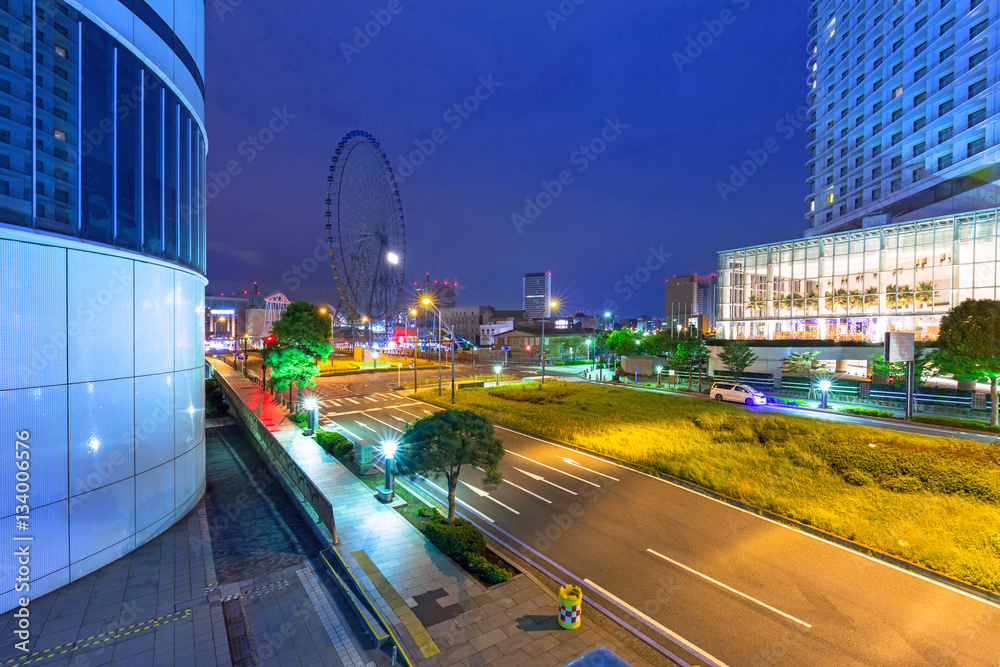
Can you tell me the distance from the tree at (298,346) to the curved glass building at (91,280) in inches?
597

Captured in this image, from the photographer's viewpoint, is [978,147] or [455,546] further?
[978,147]

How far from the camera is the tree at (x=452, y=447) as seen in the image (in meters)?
12.0

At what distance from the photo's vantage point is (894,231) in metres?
49.2

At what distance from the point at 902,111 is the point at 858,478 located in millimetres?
68742

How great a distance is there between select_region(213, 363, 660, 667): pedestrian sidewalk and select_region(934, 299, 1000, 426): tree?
28990 millimetres

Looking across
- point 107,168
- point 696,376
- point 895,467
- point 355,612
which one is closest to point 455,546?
point 355,612

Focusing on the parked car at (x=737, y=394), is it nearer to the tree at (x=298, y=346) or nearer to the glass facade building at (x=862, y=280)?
the glass facade building at (x=862, y=280)

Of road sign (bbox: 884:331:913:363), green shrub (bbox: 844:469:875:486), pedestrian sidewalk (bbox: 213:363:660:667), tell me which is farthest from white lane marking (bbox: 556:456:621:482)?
road sign (bbox: 884:331:913:363)

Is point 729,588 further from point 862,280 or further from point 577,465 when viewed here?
point 862,280

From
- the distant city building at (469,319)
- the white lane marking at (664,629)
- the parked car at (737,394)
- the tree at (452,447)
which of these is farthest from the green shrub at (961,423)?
the distant city building at (469,319)

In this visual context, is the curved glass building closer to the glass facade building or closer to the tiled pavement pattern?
the tiled pavement pattern

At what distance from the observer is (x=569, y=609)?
849 centimetres

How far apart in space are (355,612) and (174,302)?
36.5ft

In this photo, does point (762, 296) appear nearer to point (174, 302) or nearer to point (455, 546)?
point (455, 546)
